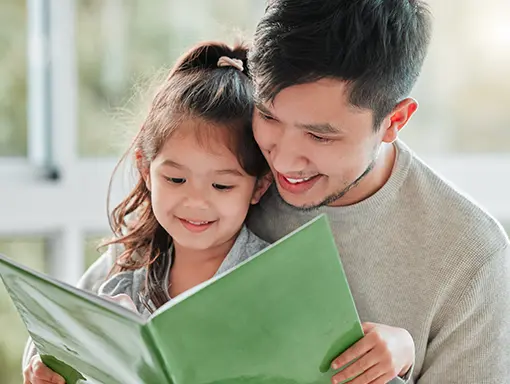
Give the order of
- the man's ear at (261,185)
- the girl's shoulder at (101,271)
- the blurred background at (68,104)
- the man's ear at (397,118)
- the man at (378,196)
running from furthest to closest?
the blurred background at (68,104) < the girl's shoulder at (101,271) < the man's ear at (261,185) < the man's ear at (397,118) < the man at (378,196)

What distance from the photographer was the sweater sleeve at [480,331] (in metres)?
1.51

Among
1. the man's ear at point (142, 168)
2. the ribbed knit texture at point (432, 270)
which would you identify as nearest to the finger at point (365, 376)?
the ribbed knit texture at point (432, 270)

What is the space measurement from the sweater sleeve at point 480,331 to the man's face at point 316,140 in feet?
0.88

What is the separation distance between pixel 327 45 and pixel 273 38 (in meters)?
0.09

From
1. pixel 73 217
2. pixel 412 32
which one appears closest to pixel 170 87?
pixel 412 32

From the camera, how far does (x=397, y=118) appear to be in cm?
148

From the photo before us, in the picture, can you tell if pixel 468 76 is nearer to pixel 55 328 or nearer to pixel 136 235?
pixel 136 235

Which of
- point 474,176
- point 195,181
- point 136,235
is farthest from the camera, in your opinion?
point 474,176

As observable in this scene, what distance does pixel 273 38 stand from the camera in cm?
139

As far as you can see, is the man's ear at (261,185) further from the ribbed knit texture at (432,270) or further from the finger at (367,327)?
the finger at (367,327)

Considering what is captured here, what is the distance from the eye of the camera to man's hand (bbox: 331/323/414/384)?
1251mm

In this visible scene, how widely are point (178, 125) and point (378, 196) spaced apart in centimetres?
36

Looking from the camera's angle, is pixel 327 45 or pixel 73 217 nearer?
pixel 327 45

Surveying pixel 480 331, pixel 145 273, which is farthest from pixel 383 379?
pixel 145 273
